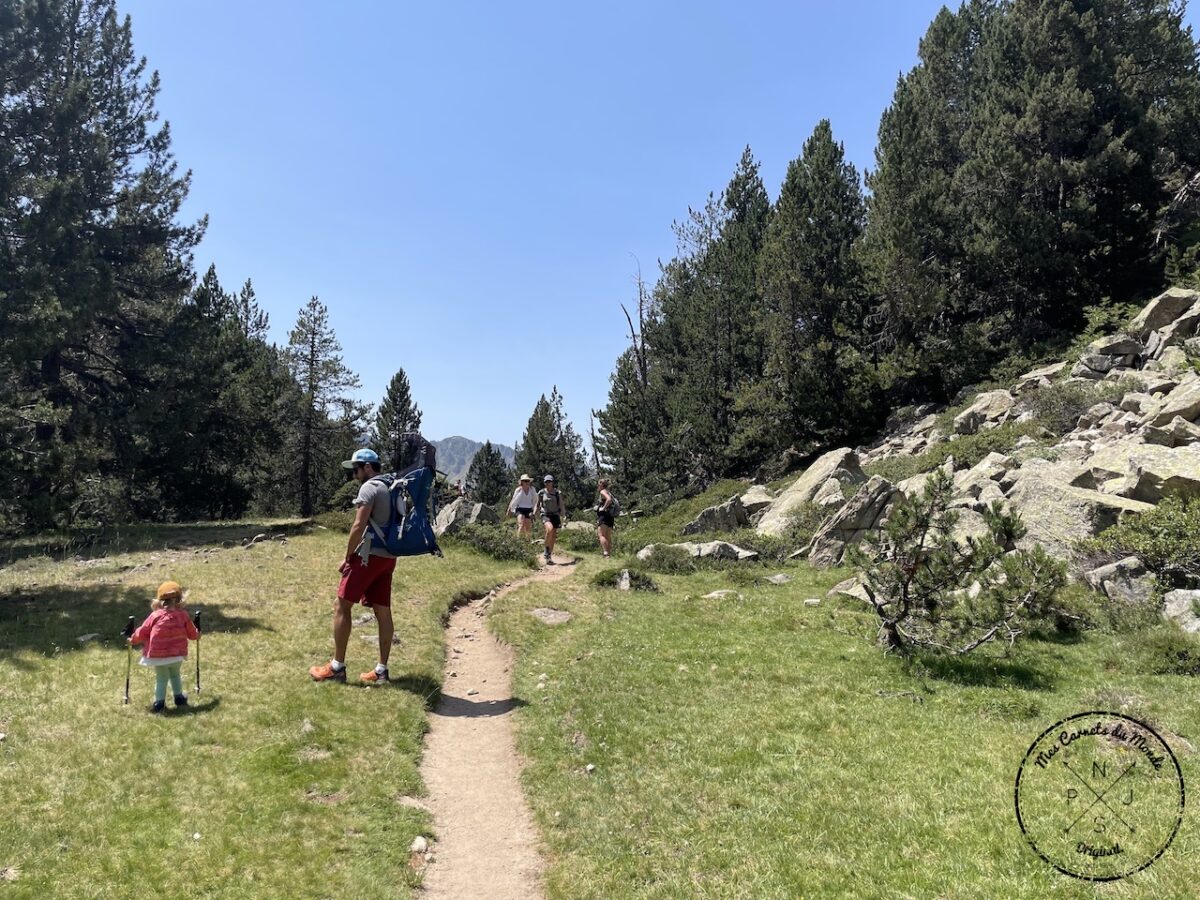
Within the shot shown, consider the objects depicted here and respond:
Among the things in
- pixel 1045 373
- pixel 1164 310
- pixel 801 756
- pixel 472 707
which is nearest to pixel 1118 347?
pixel 1164 310

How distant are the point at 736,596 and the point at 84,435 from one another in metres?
24.7

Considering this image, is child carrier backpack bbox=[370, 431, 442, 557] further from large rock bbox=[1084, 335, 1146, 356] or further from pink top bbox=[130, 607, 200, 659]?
large rock bbox=[1084, 335, 1146, 356]

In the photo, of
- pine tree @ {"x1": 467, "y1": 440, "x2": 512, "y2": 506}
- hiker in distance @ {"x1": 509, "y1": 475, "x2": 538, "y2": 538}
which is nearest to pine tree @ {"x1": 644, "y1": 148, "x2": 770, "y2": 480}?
hiker in distance @ {"x1": 509, "y1": 475, "x2": 538, "y2": 538}

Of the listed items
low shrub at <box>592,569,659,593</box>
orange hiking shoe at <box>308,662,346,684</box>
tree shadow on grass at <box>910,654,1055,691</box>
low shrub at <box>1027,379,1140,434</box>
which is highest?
low shrub at <box>1027,379,1140,434</box>

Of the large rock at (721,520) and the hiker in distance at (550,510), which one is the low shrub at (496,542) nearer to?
the hiker in distance at (550,510)

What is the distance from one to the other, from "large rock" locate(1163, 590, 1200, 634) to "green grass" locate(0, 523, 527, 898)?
10.6m

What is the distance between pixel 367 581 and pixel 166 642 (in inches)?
94.1

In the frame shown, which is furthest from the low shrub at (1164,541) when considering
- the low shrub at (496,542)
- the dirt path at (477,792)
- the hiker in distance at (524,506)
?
the hiker in distance at (524,506)

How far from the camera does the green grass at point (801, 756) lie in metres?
5.04

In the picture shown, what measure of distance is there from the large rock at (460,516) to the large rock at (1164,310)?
26.4 m

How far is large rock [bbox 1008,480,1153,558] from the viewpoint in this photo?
1242cm

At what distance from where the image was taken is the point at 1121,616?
10.4m

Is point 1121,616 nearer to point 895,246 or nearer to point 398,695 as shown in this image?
point 398,695

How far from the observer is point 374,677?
9.32 metres
